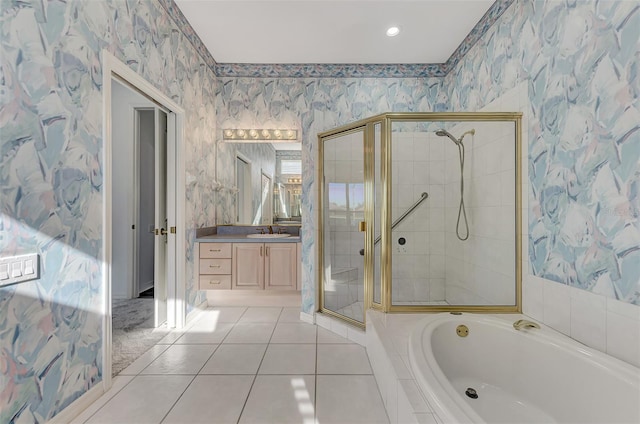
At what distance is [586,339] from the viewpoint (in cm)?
139

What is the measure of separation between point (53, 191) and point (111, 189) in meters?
0.47

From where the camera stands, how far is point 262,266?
9.51 feet

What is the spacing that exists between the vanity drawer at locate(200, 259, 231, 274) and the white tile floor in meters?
0.54

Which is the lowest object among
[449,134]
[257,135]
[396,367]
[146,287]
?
[146,287]

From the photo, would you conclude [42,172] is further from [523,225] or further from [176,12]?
[523,225]

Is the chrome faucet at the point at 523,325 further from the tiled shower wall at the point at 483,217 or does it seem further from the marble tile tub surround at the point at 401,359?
the tiled shower wall at the point at 483,217

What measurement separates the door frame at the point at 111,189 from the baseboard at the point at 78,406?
0.17ft

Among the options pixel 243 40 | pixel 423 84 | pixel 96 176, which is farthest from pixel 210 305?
pixel 423 84

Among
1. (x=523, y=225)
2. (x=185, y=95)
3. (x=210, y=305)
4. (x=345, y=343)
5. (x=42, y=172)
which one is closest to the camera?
(x=42, y=172)

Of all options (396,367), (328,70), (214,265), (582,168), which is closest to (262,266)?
(214,265)

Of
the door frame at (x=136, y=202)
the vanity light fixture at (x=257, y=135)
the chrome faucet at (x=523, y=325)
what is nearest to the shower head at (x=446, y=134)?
the chrome faucet at (x=523, y=325)

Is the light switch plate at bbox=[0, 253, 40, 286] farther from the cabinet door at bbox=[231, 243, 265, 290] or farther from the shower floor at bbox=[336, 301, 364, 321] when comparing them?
the shower floor at bbox=[336, 301, 364, 321]

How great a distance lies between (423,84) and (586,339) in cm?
282

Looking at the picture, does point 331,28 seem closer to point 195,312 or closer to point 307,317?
point 307,317
